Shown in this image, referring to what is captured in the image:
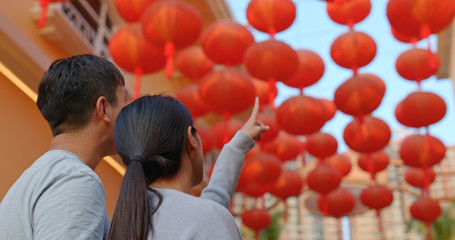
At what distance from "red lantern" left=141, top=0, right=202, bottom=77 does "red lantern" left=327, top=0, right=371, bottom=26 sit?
3.89 ft

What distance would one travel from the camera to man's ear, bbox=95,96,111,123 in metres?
1.05

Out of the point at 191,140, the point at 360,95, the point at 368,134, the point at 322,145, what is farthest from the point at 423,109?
the point at 191,140

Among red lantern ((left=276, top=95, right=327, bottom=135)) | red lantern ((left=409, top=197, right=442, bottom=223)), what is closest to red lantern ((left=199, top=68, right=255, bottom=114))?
red lantern ((left=276, top=95, right=327, bottom=135))

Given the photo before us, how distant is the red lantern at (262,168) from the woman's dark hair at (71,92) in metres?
2.83

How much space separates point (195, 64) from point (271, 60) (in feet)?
5.12

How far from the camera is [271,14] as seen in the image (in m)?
2.97

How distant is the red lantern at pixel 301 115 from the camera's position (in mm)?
3178

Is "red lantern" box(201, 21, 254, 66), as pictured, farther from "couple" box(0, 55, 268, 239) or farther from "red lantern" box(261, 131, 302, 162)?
"couple" box(0, 55, 268, 239)

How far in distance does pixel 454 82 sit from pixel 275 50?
6901mm

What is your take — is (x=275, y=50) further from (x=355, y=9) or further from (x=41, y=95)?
(x=41, y=95)

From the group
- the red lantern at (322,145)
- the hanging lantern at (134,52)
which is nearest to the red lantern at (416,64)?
the red lantern at (322,145)

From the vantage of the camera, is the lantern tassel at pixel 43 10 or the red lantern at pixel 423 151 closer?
the lantern tassel at pixel 43 10

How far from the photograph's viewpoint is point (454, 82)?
27.8 feet

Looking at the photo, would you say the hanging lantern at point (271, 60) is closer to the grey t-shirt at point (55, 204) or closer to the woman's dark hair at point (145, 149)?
the woman's dark hair at point (145, 149)
